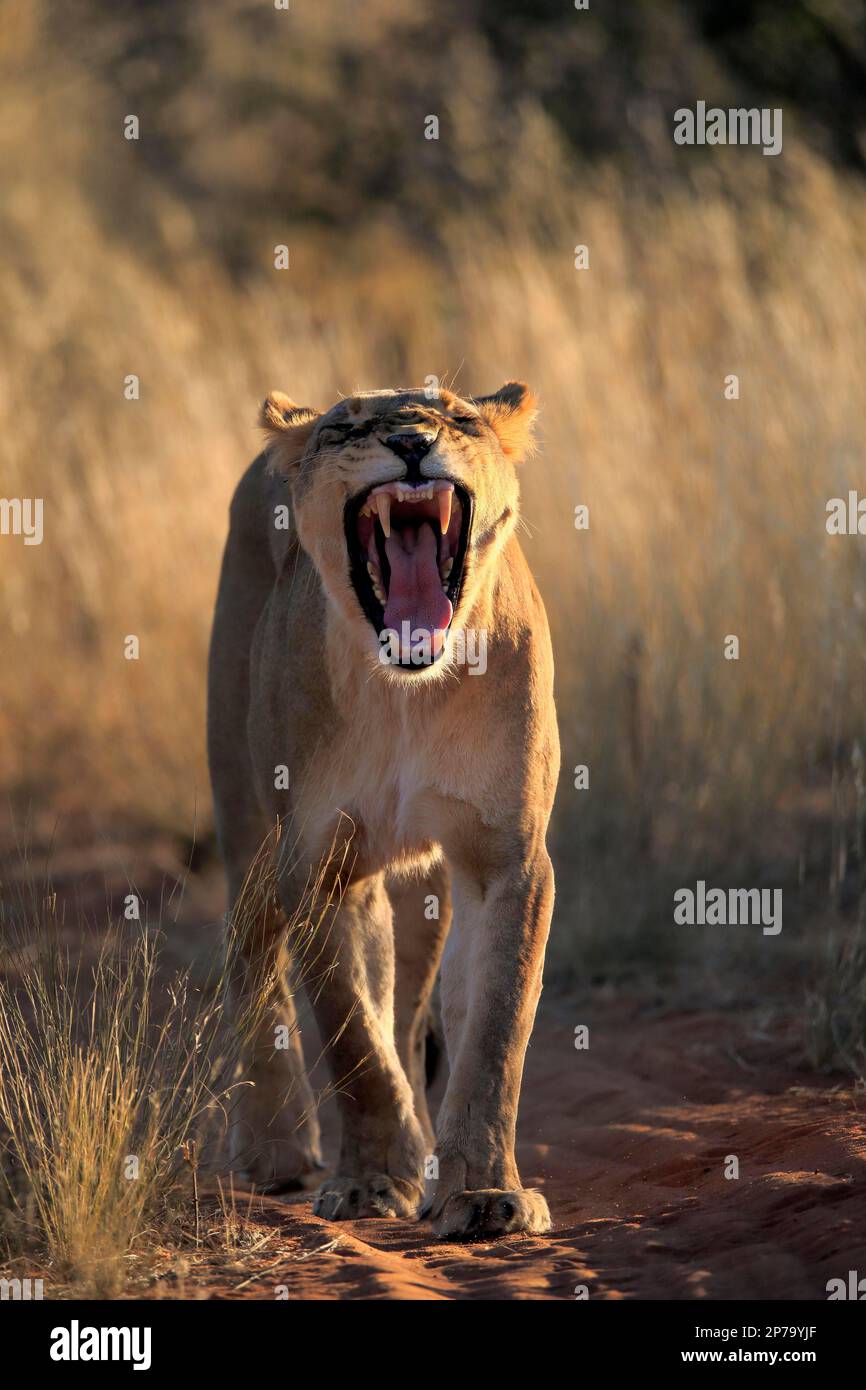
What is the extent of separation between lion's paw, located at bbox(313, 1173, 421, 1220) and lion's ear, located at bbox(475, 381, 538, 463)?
168 centimetres

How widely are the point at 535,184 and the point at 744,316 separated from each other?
266cm

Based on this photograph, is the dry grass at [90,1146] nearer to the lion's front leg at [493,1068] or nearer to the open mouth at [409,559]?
the lion's front leg at [493,1068]

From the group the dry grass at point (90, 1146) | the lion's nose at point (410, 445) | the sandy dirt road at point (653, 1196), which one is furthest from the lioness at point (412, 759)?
the dry grass at point (90, 1146)

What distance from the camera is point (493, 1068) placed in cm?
409

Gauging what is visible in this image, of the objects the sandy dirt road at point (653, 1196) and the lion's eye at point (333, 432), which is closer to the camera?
the sandy dirt road at point (653, 1196)

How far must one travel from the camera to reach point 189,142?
1872 cm

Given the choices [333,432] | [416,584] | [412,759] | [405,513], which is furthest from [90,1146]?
[333,432]

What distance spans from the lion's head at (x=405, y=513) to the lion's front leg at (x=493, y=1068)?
0.57m

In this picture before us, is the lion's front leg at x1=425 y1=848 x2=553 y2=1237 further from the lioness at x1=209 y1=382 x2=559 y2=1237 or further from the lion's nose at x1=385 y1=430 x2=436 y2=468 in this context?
the lion's nose at x1=385 y1=430 x2=436 y2=468

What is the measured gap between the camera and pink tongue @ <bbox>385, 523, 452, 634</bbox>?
4164mm

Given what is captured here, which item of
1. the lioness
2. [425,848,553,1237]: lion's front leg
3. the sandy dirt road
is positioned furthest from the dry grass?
[425,848,553,1237]: lion's front leg

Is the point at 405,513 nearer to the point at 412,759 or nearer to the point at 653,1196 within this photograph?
the point at 412,759

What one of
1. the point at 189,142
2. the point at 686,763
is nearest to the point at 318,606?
the point at 686,763

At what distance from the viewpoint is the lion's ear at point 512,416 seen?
14.6 ft
